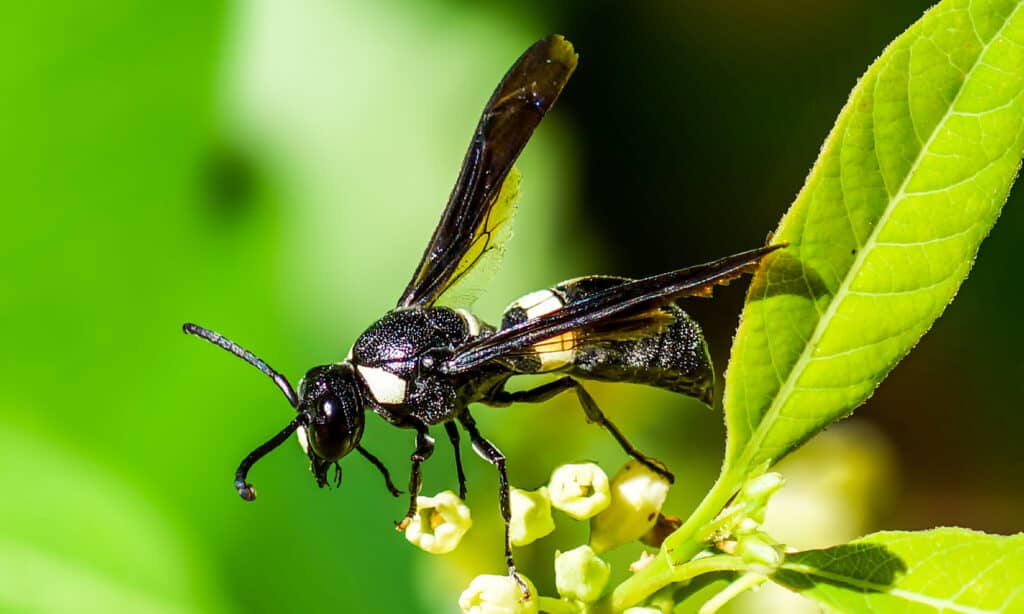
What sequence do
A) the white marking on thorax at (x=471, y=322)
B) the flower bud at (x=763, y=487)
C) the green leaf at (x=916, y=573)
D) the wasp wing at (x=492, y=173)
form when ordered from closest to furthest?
1. the green leaf at (x=916, y=573)
2. the flower bud at (x=763, y=487)
3. the white marking on thorax at (x=471, y=322)
4. the wasp wing at (x=492, y=173)

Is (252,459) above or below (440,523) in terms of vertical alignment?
above

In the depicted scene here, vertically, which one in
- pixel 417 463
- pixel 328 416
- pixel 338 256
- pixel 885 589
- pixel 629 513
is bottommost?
pixel 885 589

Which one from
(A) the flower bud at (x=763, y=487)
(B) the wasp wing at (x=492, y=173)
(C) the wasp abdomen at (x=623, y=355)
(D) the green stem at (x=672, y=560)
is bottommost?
(D) the green stem at (x=672, y=560)

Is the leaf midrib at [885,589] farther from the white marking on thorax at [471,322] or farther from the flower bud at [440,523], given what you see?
the white marking on thorax at [471,322]

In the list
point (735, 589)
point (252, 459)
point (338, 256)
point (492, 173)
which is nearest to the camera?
point (735, 589)

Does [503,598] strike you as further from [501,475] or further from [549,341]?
[549,341]

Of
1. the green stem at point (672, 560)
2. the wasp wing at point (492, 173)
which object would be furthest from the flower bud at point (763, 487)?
the wasp wing at point (492, 173)

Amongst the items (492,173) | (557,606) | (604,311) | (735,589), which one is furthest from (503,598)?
(492,173)

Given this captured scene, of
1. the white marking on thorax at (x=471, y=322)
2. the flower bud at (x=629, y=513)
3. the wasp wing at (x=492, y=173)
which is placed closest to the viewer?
the flower bud at (x=629, y=513)

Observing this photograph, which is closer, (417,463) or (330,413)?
(330,413)
